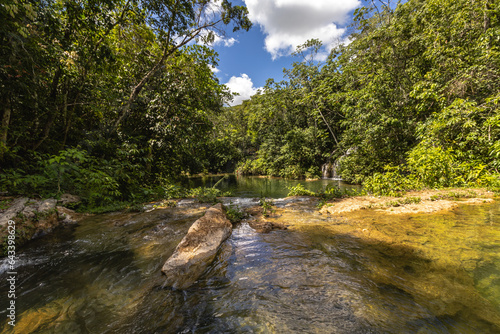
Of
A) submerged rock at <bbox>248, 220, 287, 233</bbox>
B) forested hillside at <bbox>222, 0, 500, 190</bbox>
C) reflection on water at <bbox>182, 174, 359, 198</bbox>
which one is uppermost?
forested hillside at <bbox>222, 0, 500, 190</bbox>

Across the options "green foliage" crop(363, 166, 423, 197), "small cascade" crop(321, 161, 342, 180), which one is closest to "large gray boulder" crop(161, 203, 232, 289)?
"green foliage" crop(363, 166, 423, 197)

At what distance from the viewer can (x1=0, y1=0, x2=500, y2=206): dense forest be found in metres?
4.95

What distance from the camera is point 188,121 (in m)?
8.70

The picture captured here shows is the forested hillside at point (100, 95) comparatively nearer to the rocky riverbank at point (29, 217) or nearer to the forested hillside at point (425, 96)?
the rocky riverbank at point (29, 217)

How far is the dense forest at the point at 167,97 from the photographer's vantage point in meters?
4.95

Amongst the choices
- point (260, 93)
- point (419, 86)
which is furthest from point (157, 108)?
point (260, 93)

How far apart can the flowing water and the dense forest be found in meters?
3.34

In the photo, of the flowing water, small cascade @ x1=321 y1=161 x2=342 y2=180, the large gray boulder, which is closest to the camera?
the flowing water

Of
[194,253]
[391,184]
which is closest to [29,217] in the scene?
[194,253]

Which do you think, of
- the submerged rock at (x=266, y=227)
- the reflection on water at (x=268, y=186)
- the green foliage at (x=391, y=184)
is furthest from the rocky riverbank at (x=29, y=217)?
the green foliage at (x=391, y=184)

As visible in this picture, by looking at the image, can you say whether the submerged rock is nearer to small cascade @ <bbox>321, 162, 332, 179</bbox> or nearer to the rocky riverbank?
the rocky riverbank

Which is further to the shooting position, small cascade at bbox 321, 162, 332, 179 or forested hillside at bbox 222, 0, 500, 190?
small cascade at bbox 321, 162, 332, 179

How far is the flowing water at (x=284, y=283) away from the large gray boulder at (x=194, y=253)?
124 millimetres

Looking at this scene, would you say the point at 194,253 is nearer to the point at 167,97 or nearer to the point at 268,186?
the point at 167,97
